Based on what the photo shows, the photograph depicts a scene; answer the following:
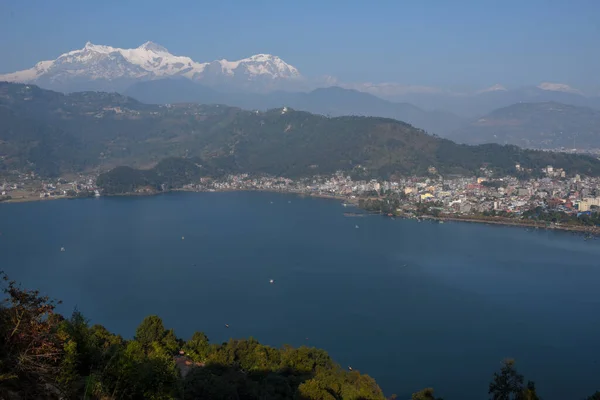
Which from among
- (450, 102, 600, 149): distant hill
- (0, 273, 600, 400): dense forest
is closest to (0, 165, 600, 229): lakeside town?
(0, 273, 600, 400): dense forest

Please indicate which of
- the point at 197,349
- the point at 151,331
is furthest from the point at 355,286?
the point at 151,331

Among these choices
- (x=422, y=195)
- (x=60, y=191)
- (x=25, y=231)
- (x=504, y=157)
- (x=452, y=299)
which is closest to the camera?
(x=452, y=299)

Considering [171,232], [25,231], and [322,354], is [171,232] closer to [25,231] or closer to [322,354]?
[25,231]

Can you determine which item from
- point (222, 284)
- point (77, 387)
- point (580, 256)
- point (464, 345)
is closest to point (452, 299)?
point (464, 345)

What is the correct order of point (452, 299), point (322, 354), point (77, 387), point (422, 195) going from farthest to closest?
1. point (422, 195)
2. point (452, 299)
3. point (322, 354)
4. point (77, 387)

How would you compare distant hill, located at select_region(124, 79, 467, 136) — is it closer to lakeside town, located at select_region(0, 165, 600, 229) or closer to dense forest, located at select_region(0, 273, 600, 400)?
lakeside town, located at select_region(0, 165, 600, 229)

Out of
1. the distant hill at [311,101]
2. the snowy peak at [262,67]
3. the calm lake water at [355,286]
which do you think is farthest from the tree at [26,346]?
the snowy peak at [262,67]
